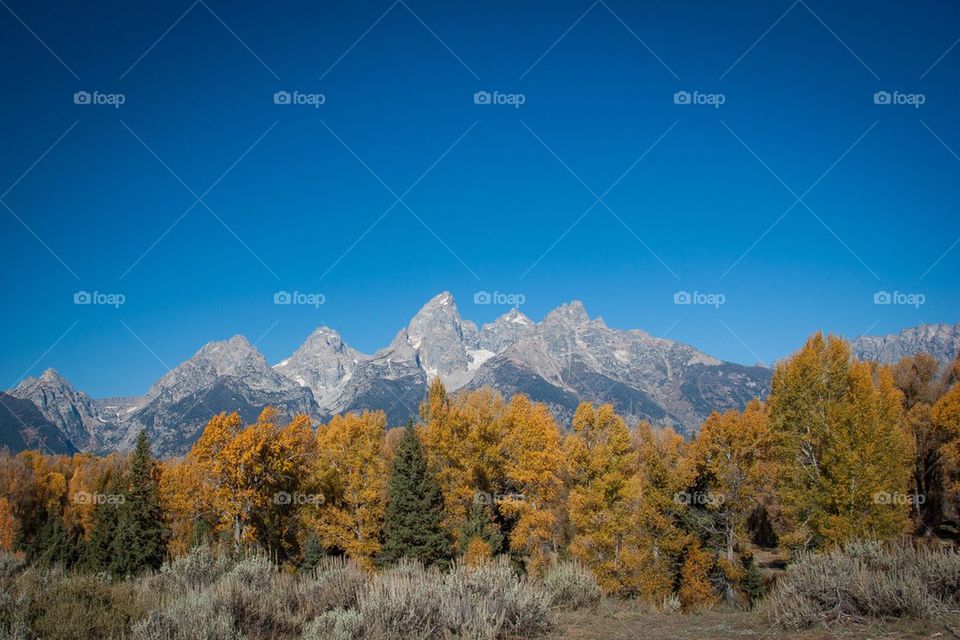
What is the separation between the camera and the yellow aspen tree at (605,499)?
27.6 meters

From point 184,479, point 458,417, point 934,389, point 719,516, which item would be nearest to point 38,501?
point 184,479

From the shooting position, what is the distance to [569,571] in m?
15.3

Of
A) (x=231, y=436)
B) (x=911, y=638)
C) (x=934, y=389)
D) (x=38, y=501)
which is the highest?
(x=934, y=389)

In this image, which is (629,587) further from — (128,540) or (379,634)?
(128,540)

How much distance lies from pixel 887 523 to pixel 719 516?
7.86 meters

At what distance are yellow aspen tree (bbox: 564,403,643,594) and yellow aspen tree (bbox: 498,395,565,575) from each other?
1789 mm

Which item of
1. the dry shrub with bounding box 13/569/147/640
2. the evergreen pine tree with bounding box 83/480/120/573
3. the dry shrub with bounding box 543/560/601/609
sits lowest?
the evergreen pine tree with bounding box 83/480/120/573

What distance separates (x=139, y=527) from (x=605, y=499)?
31.2 meters

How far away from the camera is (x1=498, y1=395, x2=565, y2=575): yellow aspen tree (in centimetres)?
3020

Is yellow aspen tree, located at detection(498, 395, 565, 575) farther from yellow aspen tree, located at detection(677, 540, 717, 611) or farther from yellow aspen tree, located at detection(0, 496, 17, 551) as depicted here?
yellow aspen tree, located at detection(0, 496, 17, 551)

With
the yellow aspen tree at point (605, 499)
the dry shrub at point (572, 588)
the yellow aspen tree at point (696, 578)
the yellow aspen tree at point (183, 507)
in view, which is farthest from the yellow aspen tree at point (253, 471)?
the yellow aspen tree at point (696, 578)

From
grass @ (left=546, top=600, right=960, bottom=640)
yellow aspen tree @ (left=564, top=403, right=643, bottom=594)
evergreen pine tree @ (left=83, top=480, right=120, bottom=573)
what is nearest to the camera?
grass @ (left=546, top=600, right=960, bottom=640)

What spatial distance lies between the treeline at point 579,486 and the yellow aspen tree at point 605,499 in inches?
3.4

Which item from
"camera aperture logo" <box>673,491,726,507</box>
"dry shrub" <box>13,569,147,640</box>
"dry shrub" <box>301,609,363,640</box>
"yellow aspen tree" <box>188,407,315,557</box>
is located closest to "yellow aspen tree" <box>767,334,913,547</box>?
"camera aperture logo" <box>673,491,726,507</box>
